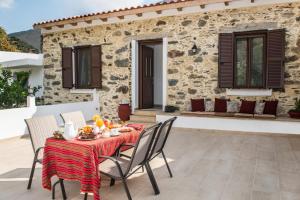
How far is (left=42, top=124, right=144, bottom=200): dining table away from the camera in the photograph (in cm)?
258

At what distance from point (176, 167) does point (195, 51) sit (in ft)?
13.1

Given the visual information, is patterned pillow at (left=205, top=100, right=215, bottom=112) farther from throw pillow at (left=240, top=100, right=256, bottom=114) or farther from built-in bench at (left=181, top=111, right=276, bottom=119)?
throw pillow at (left=240, top=100, right=256, bottom=114)

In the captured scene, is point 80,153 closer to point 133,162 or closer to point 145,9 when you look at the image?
point 133,162

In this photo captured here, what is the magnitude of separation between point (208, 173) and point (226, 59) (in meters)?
3.87

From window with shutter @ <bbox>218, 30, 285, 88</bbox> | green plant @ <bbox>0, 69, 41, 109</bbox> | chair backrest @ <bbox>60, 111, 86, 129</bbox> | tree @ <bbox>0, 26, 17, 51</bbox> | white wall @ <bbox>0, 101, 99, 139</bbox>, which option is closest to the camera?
chair backrest @ <bbox>60, 111, 86, 129</bbox>

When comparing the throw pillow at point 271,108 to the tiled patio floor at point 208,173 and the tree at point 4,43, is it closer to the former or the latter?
the tiled patio floor at point 208,173

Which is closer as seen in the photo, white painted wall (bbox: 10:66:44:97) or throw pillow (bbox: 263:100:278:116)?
throw pillow (bbox: 263:100:278:116)

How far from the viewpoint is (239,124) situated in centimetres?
619

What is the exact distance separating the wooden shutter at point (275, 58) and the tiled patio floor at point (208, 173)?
4.61ft

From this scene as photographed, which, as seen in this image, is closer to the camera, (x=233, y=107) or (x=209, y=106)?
(x=233, y=107)

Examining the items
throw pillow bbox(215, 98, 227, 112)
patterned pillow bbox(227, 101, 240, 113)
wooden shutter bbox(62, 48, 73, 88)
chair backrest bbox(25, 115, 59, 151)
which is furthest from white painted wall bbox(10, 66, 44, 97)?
chair backrest bbox(25, 115, 59, 151)

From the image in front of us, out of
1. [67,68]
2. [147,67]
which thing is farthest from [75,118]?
→ [67,68]

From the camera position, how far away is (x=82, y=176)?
8.57 feet

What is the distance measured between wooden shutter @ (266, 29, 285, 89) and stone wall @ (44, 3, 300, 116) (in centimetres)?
18
